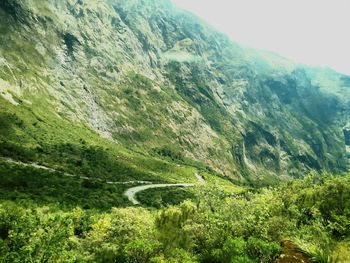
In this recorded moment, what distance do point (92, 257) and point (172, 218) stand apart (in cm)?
1052

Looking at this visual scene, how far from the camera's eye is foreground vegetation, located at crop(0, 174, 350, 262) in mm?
29188

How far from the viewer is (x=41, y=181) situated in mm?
175875

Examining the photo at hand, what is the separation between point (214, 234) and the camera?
34.8m

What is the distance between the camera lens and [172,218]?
42.8 metres

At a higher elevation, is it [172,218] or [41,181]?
[172,218]

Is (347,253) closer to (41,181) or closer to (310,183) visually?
(310,183)

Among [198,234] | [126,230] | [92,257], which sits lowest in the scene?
[92,257]

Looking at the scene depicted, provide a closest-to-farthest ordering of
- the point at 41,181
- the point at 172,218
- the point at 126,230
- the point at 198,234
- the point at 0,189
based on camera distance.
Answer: the point at 198,234 < the point at 172,218 < the point at 126,230 < the point at 0,189 < the point at 41,181

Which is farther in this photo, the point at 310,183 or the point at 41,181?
the point at 41,181

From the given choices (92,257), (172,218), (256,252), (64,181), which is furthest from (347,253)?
(64,181)

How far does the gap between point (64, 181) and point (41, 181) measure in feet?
60.3

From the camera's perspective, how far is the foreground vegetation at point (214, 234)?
2919 centimetres

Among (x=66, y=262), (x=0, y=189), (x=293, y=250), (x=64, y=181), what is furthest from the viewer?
(x=64, y=181)

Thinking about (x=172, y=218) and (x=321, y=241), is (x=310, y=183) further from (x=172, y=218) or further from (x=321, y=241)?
(x=321, y=241)
